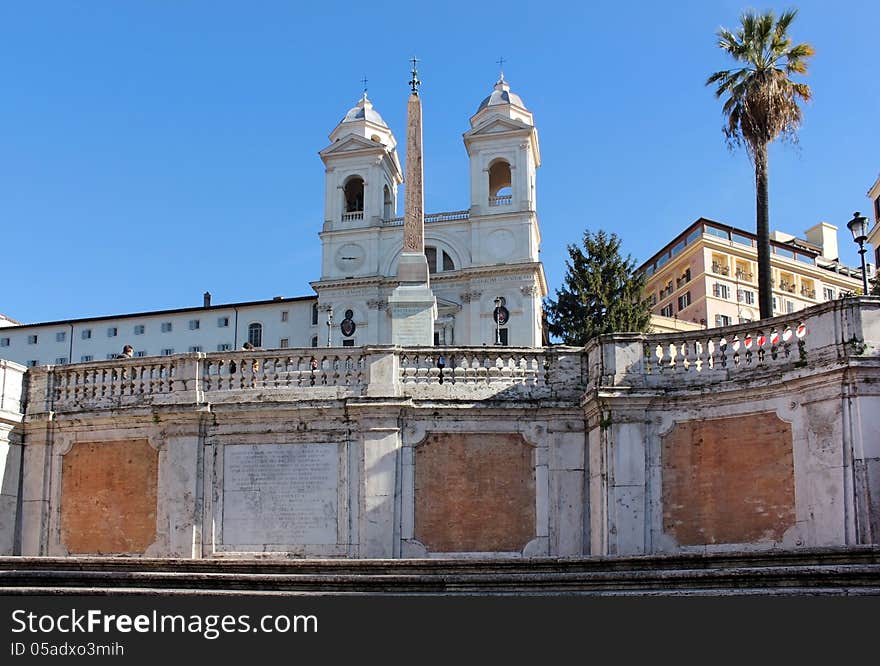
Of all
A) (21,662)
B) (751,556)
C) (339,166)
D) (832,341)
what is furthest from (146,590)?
(339,166)

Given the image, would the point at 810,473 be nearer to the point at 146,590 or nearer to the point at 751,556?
the point at 751,556

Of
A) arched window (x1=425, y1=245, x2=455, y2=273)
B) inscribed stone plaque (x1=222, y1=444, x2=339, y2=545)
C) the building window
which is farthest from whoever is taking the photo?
the building window

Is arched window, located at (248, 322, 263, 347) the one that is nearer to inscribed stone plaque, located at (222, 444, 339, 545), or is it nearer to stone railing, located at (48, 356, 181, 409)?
stone railing, located at (48, 356, 181, 409)

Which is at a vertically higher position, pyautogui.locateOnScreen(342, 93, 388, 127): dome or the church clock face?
pyautogui.locateOnScreen(342, 93, 388, 127): dome

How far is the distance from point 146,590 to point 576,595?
17.1 ft

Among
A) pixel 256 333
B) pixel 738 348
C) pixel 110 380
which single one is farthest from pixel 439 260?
pixel 738 348

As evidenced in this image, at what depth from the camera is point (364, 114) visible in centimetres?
10194

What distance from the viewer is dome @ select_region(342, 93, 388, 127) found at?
101812 mm

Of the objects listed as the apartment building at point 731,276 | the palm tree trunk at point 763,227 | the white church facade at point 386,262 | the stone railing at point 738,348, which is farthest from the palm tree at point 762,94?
the apartment building at point 731,276

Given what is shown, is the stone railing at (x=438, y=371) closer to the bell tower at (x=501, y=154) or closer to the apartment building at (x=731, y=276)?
the bell tower at (x=501, y=154)

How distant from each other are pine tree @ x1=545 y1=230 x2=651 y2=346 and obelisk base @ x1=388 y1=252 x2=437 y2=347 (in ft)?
135

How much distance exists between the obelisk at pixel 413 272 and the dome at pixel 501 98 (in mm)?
63006

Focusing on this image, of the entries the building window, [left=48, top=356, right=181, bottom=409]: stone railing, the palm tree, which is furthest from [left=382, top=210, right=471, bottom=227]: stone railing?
[left=48, top=356, right=181, bottom=409]: stone railing

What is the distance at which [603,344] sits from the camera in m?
20.0
